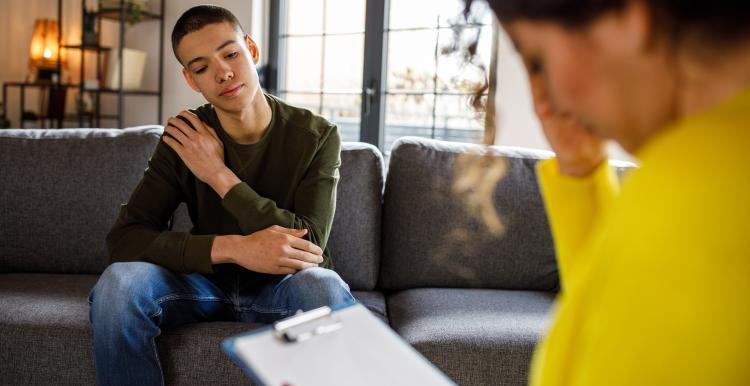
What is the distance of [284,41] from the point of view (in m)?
4.27

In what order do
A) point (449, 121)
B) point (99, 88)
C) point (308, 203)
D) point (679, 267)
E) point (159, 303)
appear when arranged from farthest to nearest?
Answer: point (99, 88), point (449, 121), point (308, 203), point (159, 303), point (679, 267)

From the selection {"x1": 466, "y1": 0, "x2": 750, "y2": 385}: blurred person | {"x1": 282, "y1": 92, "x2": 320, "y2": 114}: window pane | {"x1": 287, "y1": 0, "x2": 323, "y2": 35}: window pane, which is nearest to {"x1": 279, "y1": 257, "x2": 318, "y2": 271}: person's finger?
{"x1": 466, "y1": 0, "x2": 750, "y2": 385}: blurred person

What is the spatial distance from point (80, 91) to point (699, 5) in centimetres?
504

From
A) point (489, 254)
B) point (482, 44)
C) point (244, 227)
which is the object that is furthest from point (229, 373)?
point (482, 44)

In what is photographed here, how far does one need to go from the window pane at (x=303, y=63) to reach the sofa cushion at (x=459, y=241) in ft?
7.49

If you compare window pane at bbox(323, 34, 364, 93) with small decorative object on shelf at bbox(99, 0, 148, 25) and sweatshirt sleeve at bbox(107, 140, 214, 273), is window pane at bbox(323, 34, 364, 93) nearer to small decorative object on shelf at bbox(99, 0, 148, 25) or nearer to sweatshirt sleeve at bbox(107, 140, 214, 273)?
small decorative object on shelf at bbox(99, 0, 148, 25)

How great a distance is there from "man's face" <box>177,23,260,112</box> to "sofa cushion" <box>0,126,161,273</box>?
1.71ft

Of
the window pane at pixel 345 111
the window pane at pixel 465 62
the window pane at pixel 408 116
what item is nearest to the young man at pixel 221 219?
the window pane at pixel 465 62

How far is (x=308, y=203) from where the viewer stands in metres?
1.64

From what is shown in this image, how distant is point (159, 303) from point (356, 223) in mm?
691

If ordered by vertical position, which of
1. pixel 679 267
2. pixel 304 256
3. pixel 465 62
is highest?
pixel 465 62

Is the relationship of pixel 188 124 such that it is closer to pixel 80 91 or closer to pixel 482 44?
pixel 482 44

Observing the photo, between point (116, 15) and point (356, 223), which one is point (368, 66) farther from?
point (356, 223)

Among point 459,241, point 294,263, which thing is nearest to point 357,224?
point 459,241
